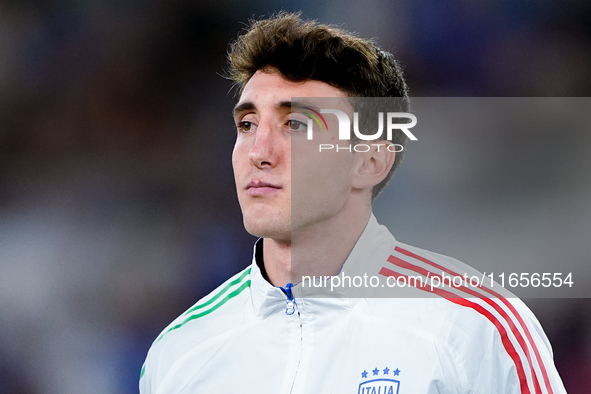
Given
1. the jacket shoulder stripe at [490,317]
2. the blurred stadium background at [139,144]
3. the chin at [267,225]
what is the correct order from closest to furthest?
the jacket shoulder stripe at [490,317]
the chin at [267,225]
the blurred stadium background at [139,144]

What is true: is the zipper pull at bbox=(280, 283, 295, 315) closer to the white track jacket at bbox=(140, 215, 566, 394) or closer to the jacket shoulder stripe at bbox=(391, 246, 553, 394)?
the white track jacket at bbox=(140, 215, 566, 394)

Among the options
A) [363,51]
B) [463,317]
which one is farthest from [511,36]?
[463,317]

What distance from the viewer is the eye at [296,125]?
4.05ft

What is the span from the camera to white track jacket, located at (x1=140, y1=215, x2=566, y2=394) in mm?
1104

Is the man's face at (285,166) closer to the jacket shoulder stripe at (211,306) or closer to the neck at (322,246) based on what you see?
the neck at (322,246)

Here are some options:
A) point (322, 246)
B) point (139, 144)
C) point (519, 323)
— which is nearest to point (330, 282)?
point (322, 246)

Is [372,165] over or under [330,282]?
over

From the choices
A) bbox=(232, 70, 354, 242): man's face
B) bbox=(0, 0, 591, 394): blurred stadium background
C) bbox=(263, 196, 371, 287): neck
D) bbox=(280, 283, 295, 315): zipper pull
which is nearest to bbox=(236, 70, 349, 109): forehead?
bbox=(232, 70, 354, 242): man's face

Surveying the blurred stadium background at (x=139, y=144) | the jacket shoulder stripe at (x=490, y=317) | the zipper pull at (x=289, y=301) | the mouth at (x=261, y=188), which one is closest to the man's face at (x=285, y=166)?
the mouth at (x=261, y=188)

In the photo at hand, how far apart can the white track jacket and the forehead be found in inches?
13.1

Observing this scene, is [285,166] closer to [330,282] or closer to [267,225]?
[267,225]

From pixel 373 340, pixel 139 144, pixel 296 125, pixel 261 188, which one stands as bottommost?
pixel 373 340

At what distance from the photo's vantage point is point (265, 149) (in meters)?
1.21

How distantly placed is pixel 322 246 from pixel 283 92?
38 cm
